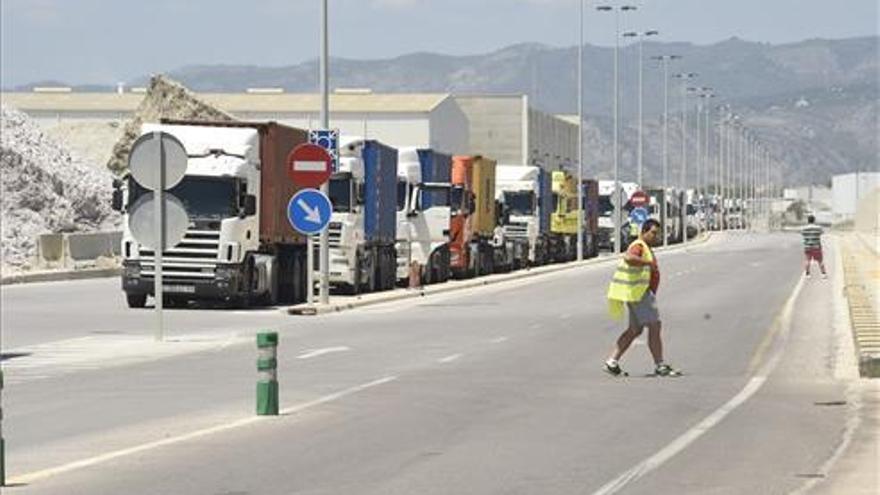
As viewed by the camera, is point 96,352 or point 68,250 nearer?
point 96,352

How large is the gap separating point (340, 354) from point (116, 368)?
11.0 ft

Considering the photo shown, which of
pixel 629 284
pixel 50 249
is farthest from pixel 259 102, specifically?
pixel 629 284

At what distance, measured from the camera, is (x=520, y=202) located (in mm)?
69062

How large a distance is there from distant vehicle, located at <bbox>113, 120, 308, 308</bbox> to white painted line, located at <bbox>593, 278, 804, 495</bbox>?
13266 millimetres

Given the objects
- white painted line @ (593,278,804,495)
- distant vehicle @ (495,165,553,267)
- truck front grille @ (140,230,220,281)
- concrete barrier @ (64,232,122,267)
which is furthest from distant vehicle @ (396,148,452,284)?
white painted line @ (593,278,804,495)

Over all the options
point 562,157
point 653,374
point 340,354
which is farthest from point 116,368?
point 562,157

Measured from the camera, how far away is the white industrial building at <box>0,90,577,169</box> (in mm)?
135875

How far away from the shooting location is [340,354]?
25672 mm

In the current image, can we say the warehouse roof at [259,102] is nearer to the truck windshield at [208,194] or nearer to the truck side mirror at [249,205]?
the truck side mirror at [249,205]

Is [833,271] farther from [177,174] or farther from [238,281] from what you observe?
[177,174]

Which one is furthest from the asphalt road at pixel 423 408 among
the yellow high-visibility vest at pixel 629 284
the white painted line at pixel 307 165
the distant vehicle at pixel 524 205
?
the distant vehicle at pixel 524 205

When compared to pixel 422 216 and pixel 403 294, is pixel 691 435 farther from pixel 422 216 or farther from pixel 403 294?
pixel 422 216

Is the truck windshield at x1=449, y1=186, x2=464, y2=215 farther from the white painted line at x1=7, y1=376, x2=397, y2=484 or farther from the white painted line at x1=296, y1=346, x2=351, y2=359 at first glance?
the white painted line at x1=7, y1=376, x2=397, y2=484

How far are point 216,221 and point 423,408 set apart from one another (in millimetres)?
18437
